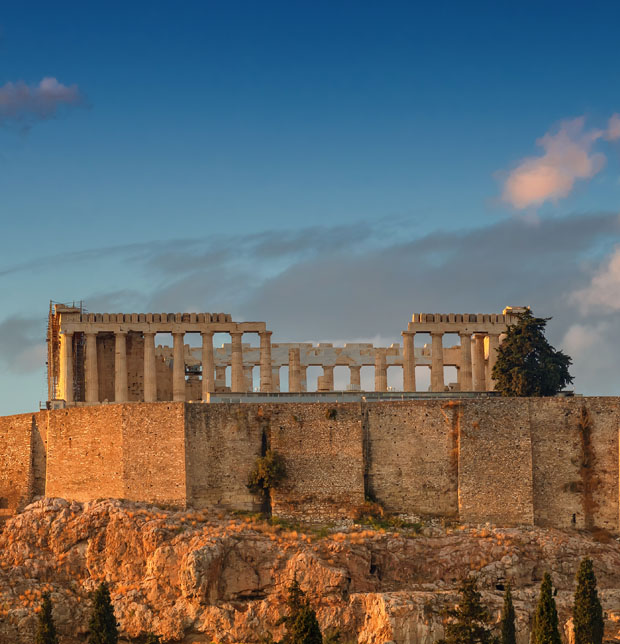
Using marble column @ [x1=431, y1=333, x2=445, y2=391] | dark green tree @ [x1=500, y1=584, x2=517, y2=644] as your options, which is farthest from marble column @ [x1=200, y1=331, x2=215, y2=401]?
dark green tree @ [x1=500, y1=584, x2=517, y2=644]

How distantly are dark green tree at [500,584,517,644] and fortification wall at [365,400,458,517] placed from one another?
8.03 m

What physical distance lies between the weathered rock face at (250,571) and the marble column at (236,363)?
738 inches

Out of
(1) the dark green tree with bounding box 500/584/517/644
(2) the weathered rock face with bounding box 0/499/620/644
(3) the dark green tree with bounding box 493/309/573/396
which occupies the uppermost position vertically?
(3) the dark green tree with bounding box 493/309/573/396

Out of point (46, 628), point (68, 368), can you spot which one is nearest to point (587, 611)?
point (46, 628)

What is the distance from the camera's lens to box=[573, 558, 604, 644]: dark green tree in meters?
75.7

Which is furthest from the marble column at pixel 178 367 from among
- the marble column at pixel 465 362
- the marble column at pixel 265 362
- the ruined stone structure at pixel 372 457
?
the marble column at pixel 465 362

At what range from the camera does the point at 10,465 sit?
288 feet

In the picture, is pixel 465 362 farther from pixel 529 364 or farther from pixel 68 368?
pixel 68 368

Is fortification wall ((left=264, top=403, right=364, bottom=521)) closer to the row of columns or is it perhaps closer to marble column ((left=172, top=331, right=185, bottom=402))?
the row of columns

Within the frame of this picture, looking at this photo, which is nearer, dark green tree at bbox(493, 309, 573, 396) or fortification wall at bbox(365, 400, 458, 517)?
fortification wall at bbox(365, 400, 458, 517)

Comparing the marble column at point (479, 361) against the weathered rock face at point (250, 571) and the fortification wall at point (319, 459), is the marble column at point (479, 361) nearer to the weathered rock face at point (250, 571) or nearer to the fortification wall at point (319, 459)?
the fortification wall at point (319, 459)

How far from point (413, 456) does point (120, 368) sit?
70.5 ft

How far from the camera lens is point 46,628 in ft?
250

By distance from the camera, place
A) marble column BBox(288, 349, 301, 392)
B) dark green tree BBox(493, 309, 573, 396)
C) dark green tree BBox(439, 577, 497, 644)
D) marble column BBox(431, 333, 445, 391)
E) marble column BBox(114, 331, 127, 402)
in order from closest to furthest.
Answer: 1. dark green tree BBox(439, 577, 497, 644)
2. dark green tree BBox(493, 309, 573, 396)
3. marble column BBox(114, 331, 127, 402)
4. marble column BBox(431, 333, 445, 391)
5. marble column BBox(288, 349, 301, 392)
